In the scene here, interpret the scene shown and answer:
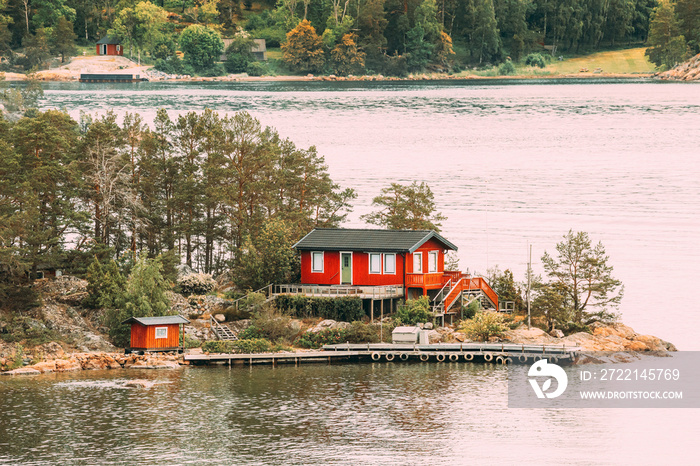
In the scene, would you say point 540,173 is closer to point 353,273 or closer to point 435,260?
point 435,260

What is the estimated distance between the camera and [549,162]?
5502 inches

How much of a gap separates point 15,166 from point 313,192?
68.1 feet

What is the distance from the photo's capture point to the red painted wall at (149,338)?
55.7m

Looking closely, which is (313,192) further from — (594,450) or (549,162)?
(549,162)

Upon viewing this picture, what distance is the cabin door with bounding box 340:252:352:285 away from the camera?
61531mm

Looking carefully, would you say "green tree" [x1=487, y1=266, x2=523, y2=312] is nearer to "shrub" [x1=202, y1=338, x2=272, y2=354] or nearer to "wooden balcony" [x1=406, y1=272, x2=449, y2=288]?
"wooden balcony" [x1=406, y1=272, x2=449, y2=288]

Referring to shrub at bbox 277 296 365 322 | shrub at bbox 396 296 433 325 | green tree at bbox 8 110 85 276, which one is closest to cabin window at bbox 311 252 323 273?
shrub at bbox 277 296 365 322

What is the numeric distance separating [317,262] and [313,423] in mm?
19525

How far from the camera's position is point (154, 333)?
183 feet

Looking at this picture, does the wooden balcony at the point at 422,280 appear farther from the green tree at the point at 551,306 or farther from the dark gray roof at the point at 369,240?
the green tree at the point at 551,306

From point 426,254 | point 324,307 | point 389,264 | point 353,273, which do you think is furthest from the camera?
point 353,273

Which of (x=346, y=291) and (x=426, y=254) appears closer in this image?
(x=346, y=291)

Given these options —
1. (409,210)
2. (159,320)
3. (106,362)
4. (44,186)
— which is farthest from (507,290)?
(44,186)

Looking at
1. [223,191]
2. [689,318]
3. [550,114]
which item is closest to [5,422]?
[223,191]
